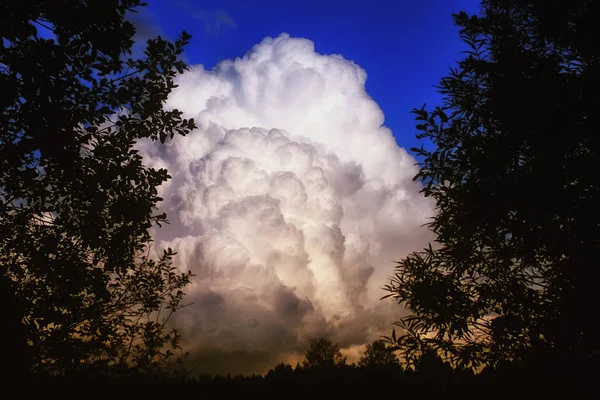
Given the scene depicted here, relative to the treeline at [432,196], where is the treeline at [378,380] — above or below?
below

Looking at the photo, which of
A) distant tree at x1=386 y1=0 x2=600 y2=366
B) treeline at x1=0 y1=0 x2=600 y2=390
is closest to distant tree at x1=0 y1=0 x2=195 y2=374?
treeline at x1=0 y1=0 x2=600 y2=390

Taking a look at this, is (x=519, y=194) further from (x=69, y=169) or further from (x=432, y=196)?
(x=69, y=169)

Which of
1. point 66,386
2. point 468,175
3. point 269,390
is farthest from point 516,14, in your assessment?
point 66,386

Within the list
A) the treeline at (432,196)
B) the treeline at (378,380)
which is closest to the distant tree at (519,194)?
the treeline at (432,196)

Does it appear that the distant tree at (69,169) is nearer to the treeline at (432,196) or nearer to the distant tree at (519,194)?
the treeline at (432,196)

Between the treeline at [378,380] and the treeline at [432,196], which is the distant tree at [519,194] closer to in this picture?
the treeline at [432,196]

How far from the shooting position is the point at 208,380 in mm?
4816

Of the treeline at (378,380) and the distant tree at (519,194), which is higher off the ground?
the distant tree at (519,194)

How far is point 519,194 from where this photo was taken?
8.52 meters

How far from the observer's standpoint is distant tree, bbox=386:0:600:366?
8.38m

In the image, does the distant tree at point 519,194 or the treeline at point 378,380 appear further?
the distant tree at point 519,194

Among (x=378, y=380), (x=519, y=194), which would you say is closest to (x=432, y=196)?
(x=519, y=194)

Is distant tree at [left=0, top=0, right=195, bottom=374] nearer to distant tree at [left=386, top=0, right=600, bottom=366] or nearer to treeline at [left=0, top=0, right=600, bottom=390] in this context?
treeline at [left=0, top=0, right=600, bottom=390]

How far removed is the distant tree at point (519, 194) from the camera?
838cm
